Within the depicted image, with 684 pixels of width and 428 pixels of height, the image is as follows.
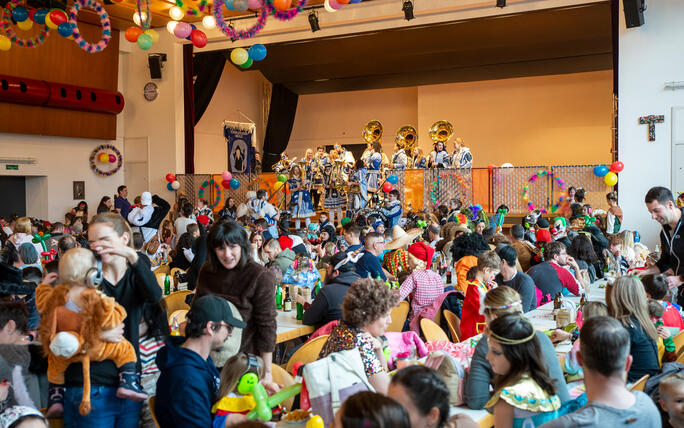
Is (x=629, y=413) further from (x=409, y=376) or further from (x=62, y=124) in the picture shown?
(x=62, y=124)

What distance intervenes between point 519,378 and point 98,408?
158 centimetres

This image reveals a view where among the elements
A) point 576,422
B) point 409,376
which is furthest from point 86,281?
point 576,422

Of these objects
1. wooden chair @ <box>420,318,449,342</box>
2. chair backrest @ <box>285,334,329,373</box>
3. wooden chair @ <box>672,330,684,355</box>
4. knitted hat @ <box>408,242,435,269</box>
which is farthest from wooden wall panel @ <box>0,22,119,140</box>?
wooden chair @ <box>672,330,684,355</box>

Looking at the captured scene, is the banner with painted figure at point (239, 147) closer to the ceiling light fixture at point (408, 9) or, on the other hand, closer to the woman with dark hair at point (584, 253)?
the ceiling light fixture at point (408, 9)

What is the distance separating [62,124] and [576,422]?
631 inches

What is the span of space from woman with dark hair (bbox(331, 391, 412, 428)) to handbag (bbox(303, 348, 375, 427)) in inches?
31.0

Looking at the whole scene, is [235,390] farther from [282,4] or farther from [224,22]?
[224,22]

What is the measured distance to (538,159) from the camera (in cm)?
1955

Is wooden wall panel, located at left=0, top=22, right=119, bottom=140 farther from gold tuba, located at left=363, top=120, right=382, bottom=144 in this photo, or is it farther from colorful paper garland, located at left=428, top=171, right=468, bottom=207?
colorful paper garland, located at left=428, top=171, right=468, bottom=207

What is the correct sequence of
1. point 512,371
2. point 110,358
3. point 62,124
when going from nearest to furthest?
point 512,371
point 110,358
point 62,124

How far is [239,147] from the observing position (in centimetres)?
1764

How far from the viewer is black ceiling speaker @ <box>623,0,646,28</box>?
1202 centimetres

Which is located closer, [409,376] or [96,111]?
[409,376]

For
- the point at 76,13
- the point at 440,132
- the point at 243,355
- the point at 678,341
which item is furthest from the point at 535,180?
the point at 243,355
